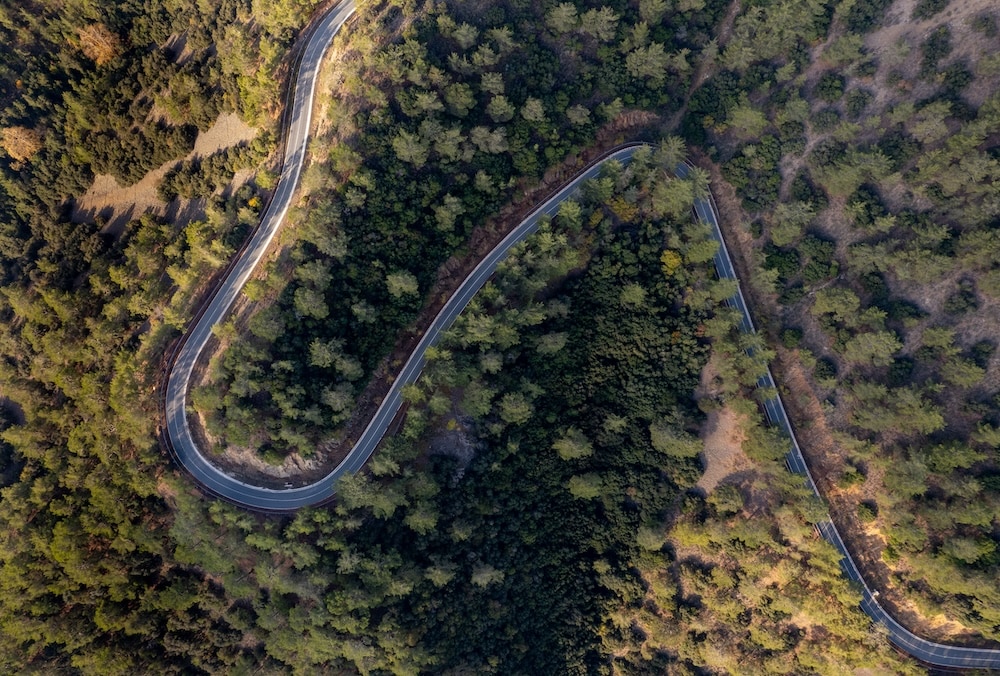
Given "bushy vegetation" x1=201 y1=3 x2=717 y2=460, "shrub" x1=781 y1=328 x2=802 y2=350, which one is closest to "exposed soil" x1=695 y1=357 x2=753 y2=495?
"shrub" x1=781 y1=328 x2=802 y2=350

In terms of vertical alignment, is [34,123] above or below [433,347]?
above

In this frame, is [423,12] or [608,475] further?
[608,475]

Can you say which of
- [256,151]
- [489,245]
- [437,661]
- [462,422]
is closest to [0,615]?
[437,661]

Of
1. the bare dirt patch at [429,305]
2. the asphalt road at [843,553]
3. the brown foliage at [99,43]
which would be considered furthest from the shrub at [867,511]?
the brown foliage at [99,43]

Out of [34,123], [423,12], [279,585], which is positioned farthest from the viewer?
[34,123]

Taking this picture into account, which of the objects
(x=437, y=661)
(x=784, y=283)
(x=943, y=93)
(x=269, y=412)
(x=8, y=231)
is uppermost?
(x=943, y=93)

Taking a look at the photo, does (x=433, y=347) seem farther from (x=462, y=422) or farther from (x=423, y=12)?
(x=423, y=12)

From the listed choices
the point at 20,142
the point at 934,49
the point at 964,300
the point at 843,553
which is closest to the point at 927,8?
the point at 934,49

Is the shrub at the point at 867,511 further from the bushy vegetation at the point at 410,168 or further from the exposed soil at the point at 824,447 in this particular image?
the bushy vegetation at the point at 410,168
